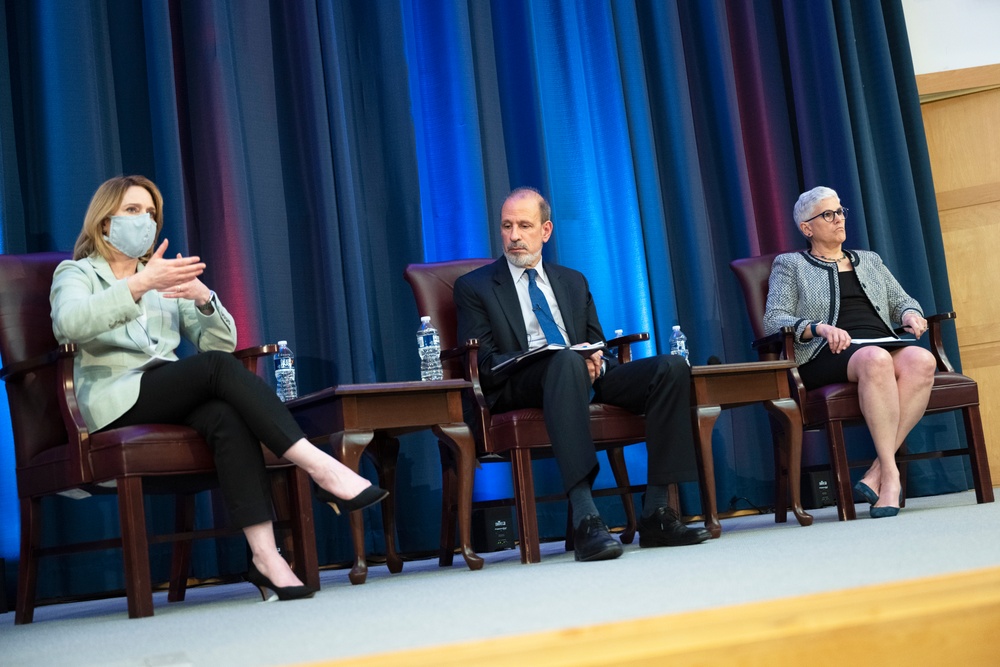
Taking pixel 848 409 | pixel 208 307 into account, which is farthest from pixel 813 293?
pixel 208 307

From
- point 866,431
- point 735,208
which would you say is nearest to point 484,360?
point 735,208

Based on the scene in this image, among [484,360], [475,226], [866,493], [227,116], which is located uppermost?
[227,116]

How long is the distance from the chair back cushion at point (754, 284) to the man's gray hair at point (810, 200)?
240 millimetres

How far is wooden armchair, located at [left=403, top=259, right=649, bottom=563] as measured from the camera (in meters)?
3.00

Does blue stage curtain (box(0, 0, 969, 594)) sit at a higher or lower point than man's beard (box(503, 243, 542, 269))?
higher

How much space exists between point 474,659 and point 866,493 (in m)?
2.83

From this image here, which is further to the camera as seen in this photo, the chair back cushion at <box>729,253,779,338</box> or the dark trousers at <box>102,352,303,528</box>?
the chair back cushion at <box>729,253,779,338</box>

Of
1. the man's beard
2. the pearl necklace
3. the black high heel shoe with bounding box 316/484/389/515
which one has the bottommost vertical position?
the black high heel shoe with bounding box 316/484/389/515

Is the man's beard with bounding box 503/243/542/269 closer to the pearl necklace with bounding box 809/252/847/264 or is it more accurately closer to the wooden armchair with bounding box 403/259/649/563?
the wooden armchair with bounding box 403/259/649/563

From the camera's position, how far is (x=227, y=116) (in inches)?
148

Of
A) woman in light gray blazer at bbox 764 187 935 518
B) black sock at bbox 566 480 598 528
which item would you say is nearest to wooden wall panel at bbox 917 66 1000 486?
woman in light gray blazer at bbox 764 187 935 518

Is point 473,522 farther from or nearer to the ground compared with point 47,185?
nearer to the ground

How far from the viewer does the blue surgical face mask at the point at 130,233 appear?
283 cm

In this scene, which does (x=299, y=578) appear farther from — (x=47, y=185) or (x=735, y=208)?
(x=735, y=208)
